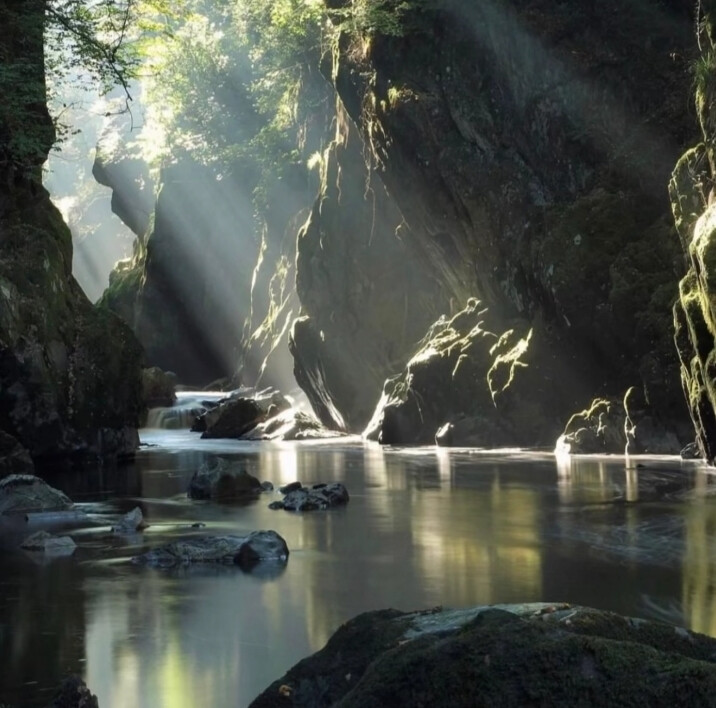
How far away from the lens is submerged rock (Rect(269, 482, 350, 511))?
22.2 metres

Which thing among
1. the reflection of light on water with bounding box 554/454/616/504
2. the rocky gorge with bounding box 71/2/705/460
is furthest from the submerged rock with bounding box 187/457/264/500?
the rocky gorge with bounding box 71/2/705/460

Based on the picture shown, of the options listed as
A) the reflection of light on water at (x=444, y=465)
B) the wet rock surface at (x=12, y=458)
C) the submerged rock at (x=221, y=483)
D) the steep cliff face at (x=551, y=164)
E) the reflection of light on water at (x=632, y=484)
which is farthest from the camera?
the steep cliff face at (x=551, y=164)

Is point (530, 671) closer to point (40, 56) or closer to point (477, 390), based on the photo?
point (40, 56)

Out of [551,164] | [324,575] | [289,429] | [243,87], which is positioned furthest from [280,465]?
[243,87]

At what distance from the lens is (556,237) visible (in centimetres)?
3531

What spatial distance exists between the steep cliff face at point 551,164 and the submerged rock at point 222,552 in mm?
16901

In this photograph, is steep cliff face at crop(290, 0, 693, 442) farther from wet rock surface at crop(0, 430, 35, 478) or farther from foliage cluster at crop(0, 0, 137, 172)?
wet rock surface at crop(0, 430, 35, 478)

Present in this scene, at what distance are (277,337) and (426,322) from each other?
1403cm

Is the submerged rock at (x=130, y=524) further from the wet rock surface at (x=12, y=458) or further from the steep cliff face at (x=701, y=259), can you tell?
the steep cliff face at (x=701, y=259)

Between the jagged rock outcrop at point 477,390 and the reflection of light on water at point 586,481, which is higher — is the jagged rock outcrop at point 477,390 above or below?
above

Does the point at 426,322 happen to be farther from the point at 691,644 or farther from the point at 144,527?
the point at 691,644

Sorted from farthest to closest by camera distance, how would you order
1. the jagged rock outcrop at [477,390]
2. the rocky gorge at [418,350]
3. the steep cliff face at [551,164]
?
1. the jagged rock outcrop at [477,390]
2. the steep cliff face at [551,164]
3. the rocky gorge at [418,350]

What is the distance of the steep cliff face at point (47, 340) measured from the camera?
107 feet

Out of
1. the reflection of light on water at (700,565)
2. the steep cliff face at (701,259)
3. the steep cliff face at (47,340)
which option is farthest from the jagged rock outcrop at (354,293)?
the reflection of light on water at (700,565)
